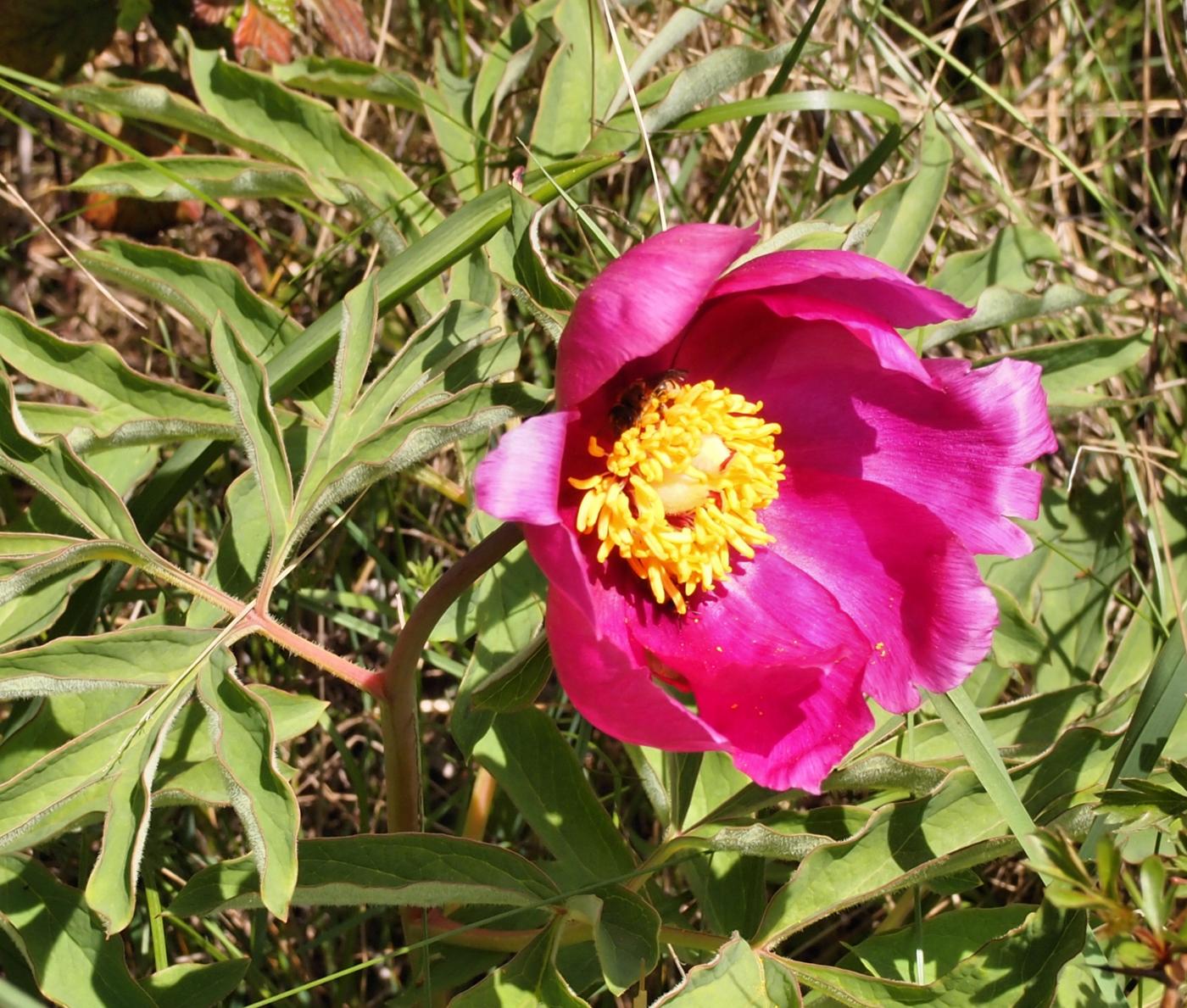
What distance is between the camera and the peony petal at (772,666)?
1.43 meters

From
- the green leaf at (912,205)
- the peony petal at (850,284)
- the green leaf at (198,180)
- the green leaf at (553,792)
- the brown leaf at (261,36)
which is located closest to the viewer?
the peony petal at (850,284)

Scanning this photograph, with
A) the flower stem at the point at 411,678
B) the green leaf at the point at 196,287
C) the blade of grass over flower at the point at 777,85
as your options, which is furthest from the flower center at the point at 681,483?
the blade of grass over flower at the point at 777,85

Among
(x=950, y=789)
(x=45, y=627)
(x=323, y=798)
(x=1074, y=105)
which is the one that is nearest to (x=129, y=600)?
(x=45, y=627)

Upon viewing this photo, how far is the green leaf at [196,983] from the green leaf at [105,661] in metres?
0.41

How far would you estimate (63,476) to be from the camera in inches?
59.5

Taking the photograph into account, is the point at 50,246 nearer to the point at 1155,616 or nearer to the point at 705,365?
the point at 705,365

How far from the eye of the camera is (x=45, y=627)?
66.6 inches

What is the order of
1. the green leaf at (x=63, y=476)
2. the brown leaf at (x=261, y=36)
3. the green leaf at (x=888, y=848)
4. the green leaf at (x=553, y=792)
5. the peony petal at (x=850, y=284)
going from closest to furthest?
the peony petal at (x=850, y=284) → the green leaf at (x=63, y=476) → the green leaf at (x=888, y=848) → the green leaf at (x=553, y=792) → the brown leaf at (x=261, y=36)

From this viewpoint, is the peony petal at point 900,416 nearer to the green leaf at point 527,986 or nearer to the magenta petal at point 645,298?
the magenta petal at point 645,298

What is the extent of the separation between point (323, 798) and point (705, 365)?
3.90 feet

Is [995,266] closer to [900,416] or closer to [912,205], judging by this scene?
[912,205]

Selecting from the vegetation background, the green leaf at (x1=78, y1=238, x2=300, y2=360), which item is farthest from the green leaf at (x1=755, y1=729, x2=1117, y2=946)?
the green leaf at (x1=78, y1=238, x2=300, y2=360)

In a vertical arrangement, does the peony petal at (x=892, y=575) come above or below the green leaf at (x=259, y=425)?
below

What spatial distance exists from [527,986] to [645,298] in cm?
85
